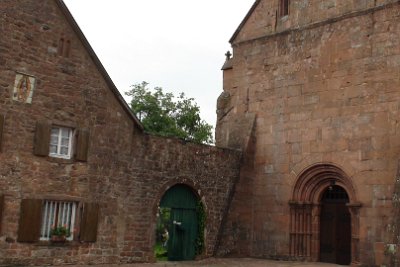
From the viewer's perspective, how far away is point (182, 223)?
1712 centimetres

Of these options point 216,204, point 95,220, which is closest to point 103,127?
point 95,220

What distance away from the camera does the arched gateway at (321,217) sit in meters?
17.4

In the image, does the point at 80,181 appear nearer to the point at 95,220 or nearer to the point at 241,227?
the point at 95,220

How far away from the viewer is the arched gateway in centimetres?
1742

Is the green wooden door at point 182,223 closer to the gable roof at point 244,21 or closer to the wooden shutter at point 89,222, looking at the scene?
the wooden shutter at point 89,222

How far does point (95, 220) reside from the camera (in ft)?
47.6

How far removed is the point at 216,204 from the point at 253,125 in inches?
128

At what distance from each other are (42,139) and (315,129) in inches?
343

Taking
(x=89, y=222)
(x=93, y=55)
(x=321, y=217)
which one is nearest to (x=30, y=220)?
(x=89, y=222)

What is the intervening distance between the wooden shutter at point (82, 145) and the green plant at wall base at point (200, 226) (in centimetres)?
463

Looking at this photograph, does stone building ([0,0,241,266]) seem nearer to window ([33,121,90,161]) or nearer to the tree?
window ([33,121,90,161])

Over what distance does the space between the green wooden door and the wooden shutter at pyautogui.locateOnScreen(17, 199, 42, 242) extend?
4425 millimetres

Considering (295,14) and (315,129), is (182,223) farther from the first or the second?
(295,14)

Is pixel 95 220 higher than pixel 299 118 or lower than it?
lower
